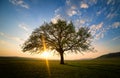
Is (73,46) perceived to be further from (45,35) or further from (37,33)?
(37,33)

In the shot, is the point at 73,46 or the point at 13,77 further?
the point at 73,46

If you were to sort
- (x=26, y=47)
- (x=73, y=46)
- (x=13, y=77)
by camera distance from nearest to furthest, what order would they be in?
(x=13, y=77)
(x=26, y=47)
(x=73, y=46)

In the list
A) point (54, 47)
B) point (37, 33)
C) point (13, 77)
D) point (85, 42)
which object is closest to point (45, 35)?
point (37, 33)

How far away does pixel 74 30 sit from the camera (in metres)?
36.4

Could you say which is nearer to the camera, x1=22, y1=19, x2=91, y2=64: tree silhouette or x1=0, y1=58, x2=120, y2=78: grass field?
x1=0, y1=58, x2=120, y2=78: grass field

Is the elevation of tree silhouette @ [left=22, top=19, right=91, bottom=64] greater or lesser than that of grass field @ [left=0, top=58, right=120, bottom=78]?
greater

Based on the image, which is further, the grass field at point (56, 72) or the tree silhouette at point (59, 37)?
the tree silhouette at point (59, 37)

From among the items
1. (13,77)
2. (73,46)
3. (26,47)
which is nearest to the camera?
(13,77)

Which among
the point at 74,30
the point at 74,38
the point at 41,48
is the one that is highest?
the point at 74,30

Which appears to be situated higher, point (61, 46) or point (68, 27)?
point (68, 27)

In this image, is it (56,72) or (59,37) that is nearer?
(56,72)

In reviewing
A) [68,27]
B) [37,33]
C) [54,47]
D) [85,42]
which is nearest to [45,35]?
[37,33]

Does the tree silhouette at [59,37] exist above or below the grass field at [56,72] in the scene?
above

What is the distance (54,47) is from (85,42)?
1147 cm
